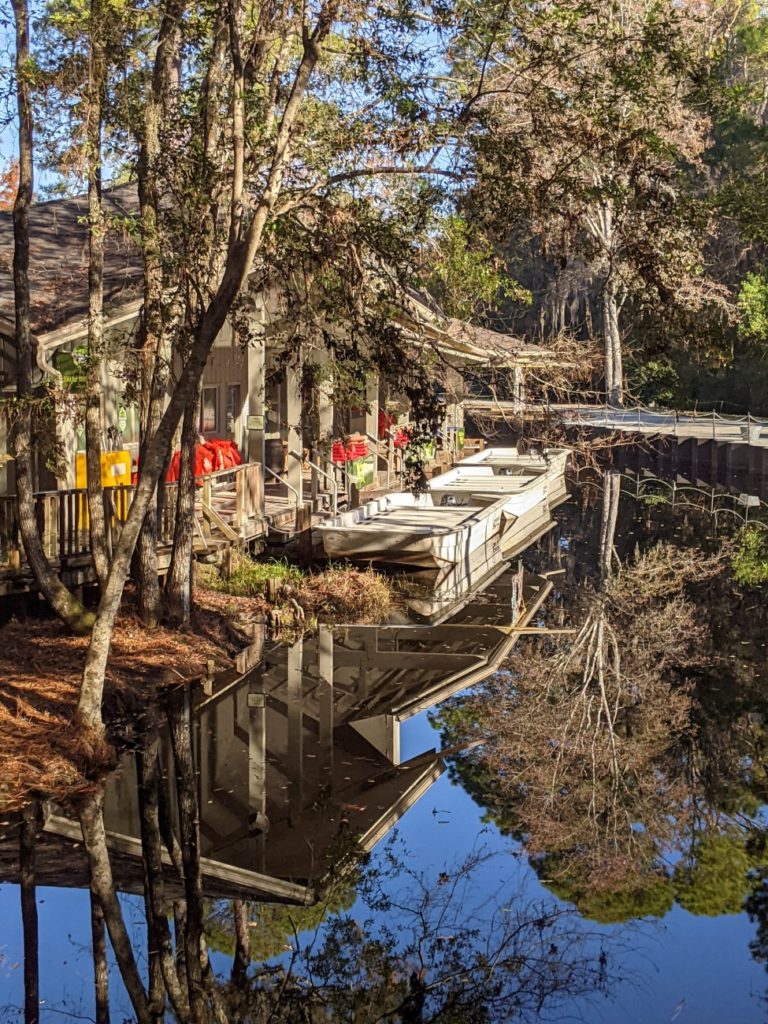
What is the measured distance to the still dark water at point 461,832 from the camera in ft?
27.2

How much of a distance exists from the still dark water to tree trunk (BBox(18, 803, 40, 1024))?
0.07 meters

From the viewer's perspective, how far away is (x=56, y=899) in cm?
909

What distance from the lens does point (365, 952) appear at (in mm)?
8648

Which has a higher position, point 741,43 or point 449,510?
point 741,43

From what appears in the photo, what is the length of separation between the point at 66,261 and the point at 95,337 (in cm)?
551

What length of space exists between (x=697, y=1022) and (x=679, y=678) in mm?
9155

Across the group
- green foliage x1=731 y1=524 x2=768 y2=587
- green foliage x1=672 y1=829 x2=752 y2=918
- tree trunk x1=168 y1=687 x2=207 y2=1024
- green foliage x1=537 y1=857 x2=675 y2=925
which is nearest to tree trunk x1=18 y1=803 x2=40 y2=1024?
tree trunk x1=168 y1=687 x2=207 y2=1024

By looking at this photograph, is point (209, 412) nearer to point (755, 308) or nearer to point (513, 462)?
point (513, 462)

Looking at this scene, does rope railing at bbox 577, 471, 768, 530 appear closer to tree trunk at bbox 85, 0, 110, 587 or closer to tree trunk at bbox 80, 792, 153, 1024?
tree trunk at bbox 85, 0, 110, 587

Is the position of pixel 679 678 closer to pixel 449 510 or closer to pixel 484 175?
pixel 484 175

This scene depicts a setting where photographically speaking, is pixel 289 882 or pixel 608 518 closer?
pixel 289 882

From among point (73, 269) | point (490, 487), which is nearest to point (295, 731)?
point (73, 269)

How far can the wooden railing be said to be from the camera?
14.6 metres

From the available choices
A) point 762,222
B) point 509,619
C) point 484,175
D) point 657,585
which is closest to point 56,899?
point 484,175
